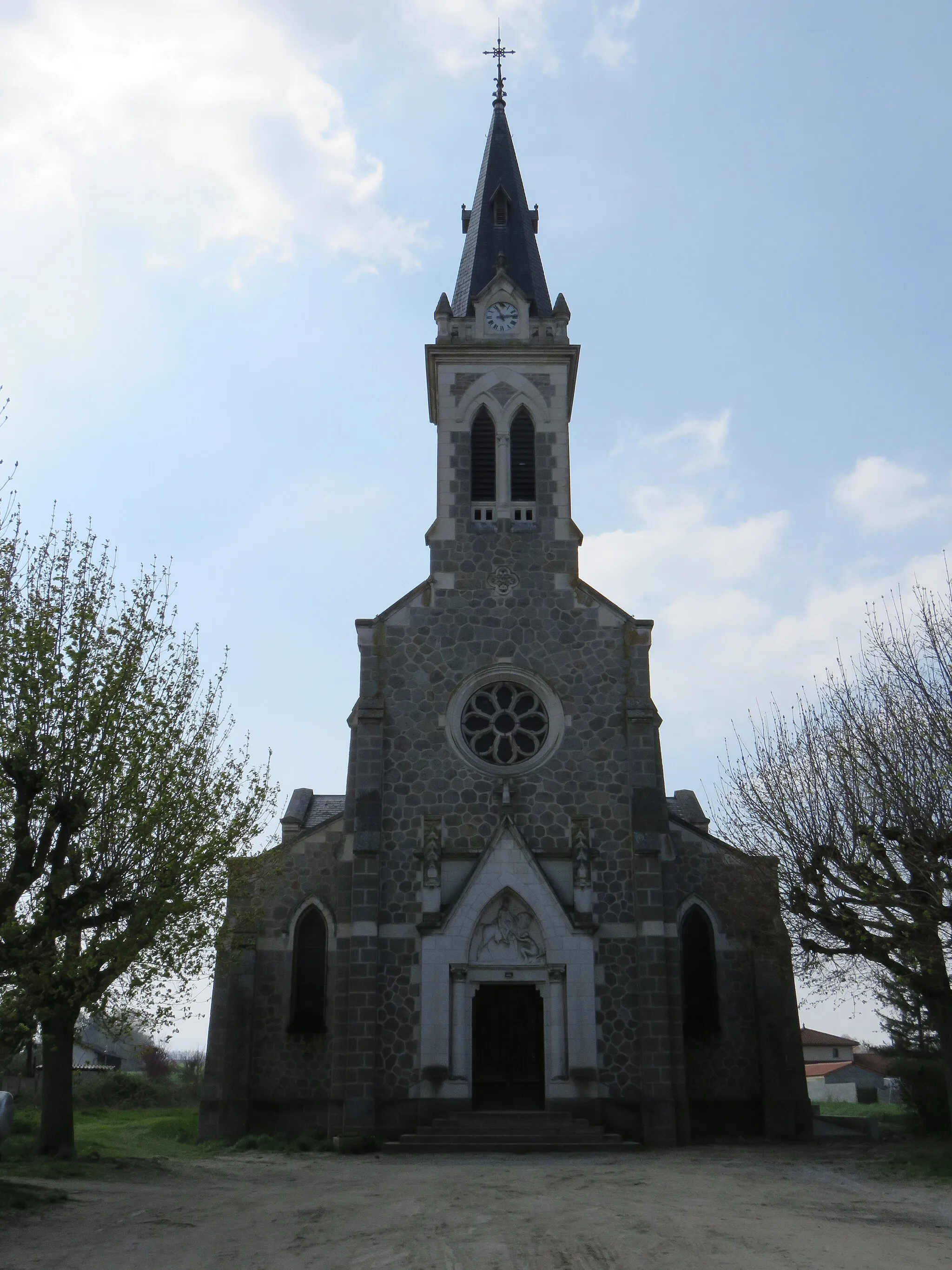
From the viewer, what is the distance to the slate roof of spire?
32.7 m

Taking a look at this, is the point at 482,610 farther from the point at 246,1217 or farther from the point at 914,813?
the point at 246,1217

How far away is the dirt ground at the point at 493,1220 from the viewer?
37.7 ft

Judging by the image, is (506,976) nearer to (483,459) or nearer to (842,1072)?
(483,459)

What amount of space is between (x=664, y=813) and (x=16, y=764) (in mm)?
14555

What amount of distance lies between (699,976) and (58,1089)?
1444 centimetres

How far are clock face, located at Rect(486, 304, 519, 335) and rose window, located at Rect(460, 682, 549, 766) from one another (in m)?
10.2

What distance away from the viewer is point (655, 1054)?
24422 mm

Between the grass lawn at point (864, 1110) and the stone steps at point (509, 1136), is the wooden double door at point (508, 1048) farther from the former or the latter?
the grass lawn at point (864, 1110)

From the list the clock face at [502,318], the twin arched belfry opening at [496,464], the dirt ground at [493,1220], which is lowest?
the dirt ground at [493,1220]

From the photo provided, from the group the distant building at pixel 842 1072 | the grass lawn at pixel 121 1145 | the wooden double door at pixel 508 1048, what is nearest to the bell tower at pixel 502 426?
the wooden double door at pixel 508 1048

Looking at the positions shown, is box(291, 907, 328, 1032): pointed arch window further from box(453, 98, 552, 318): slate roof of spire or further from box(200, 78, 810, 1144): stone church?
box(453, 98, 552, 318): slate roof of spire

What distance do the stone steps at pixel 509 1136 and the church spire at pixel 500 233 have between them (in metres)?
20.2

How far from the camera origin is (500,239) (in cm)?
3400

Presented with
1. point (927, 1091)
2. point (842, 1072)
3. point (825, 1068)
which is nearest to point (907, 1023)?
point (927, 1091)
